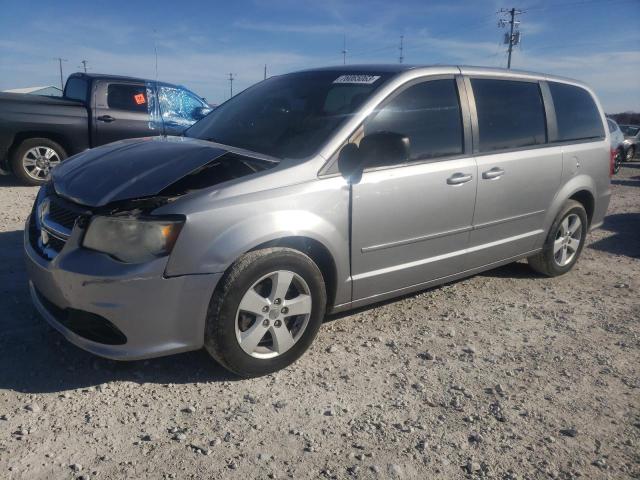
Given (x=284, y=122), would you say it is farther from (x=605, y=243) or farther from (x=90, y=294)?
(x=605, y=243)

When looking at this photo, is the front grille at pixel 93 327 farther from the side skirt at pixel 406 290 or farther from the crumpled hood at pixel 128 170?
the side skirt at pixel 406 290

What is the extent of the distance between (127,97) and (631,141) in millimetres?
16749

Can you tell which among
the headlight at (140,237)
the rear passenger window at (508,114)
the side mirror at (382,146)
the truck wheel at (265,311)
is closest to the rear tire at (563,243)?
the rear passenger window at (508,114)

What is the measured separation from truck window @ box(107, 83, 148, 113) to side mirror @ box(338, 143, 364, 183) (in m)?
6.58

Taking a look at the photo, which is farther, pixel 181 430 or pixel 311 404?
pixel 311 404

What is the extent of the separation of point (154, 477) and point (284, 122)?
2.21 meters

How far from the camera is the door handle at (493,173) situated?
3803 millimetres

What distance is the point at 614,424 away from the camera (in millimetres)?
2666

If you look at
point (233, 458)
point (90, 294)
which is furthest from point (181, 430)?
point (90, 294)

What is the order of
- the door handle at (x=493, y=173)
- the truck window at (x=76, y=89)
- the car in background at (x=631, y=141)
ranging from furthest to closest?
the car in background at (x=631, y=141) < the truck window at (x=76, y=89) < the door handle at (x=493, y=173)

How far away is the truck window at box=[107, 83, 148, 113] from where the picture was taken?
8523mm

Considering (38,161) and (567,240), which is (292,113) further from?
(38,161)

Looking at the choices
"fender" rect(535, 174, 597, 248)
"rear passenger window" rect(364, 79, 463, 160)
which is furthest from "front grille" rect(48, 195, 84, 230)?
"fender" rect(535, 174, 597, 248)

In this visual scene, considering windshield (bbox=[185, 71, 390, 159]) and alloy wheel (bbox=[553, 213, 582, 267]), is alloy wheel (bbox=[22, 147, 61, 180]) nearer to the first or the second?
windshield (bbox=[185, 71, 390, 159])
